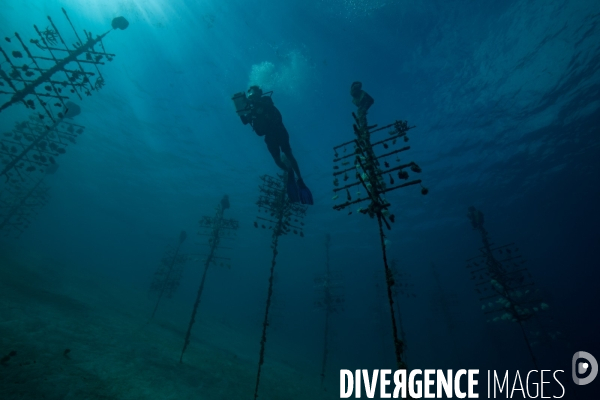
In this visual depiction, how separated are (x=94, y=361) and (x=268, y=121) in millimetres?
12103

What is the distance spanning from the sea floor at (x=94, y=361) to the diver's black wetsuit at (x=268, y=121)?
10472mm

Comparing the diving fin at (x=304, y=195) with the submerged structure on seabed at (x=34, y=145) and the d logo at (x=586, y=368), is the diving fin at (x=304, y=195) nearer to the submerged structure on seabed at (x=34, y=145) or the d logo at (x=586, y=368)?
the submerged structure on seabed at (x=34, y=145)

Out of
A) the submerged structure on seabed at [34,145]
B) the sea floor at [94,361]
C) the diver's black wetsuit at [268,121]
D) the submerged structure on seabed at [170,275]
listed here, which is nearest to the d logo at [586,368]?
the sea floor at [94,361]

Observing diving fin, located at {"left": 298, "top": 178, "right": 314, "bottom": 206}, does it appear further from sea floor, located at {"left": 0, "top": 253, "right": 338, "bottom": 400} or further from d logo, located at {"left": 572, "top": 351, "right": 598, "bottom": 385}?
d logo, located at {"left": 572, "top": 351, "right": 598, "bottom": 385}

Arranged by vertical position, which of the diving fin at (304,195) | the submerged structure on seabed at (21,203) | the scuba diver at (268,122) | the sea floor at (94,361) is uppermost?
the submerged structure on seabed at (21,203)

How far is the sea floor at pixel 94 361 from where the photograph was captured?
822 cm

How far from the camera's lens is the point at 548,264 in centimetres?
7025

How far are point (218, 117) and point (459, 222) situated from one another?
44032 millimetres

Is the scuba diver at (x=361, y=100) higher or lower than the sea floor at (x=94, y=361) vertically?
higher

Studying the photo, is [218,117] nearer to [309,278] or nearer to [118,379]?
[118,379]

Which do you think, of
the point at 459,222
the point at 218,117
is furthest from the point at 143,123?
the point at 459,222

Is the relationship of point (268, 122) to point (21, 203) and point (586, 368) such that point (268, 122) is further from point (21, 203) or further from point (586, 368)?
point (586, 368)

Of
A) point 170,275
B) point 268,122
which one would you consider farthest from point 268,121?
point 170,275

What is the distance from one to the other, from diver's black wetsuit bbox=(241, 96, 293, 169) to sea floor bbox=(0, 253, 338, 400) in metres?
10.5
